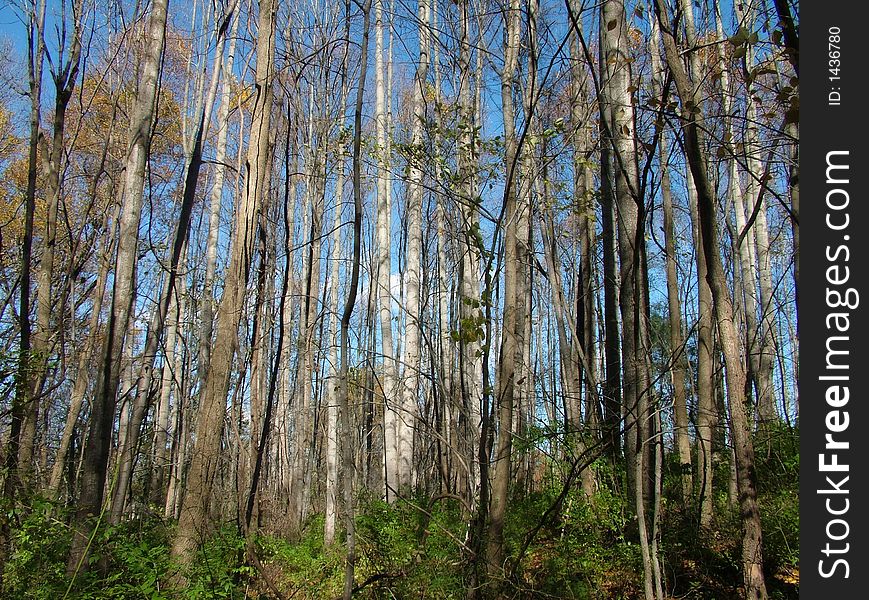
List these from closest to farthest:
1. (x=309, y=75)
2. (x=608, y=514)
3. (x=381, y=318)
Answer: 1. (x=608, y=514)
2. (x=381, y=318)
3. (x=309, y=75)

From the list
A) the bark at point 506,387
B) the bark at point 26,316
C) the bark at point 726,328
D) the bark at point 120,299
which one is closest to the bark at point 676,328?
the bark at point 726,328

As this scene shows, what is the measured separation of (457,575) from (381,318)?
5.69 meters

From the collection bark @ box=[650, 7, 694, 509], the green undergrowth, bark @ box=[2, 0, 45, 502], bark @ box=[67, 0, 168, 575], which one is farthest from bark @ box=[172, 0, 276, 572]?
bark @ box=[650, 7, 694, 509]

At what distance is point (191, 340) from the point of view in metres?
13.4

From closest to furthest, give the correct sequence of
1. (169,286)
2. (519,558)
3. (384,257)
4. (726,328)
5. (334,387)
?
(519,558) < (726,328) < (169,286) < (334,387) < (384,257)

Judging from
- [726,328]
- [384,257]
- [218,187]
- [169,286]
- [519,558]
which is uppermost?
[218,187]

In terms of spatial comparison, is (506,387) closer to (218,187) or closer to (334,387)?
(334,387)

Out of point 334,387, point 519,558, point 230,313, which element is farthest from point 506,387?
point 334,387

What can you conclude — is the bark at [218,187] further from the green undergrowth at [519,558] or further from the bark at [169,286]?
the green undergrowth at [519,558]

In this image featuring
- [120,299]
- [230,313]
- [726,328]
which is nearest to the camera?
[726,328]

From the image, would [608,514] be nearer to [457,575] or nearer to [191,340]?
[457,575]

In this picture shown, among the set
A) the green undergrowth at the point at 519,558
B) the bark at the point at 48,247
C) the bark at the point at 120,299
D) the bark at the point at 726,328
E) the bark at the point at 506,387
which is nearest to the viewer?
the bark at the point at 726,328

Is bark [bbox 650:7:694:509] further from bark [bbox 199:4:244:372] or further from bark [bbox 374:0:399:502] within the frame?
bark [bbox 199:4:244:372]

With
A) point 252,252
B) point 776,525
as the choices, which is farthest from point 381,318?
point 776,525
